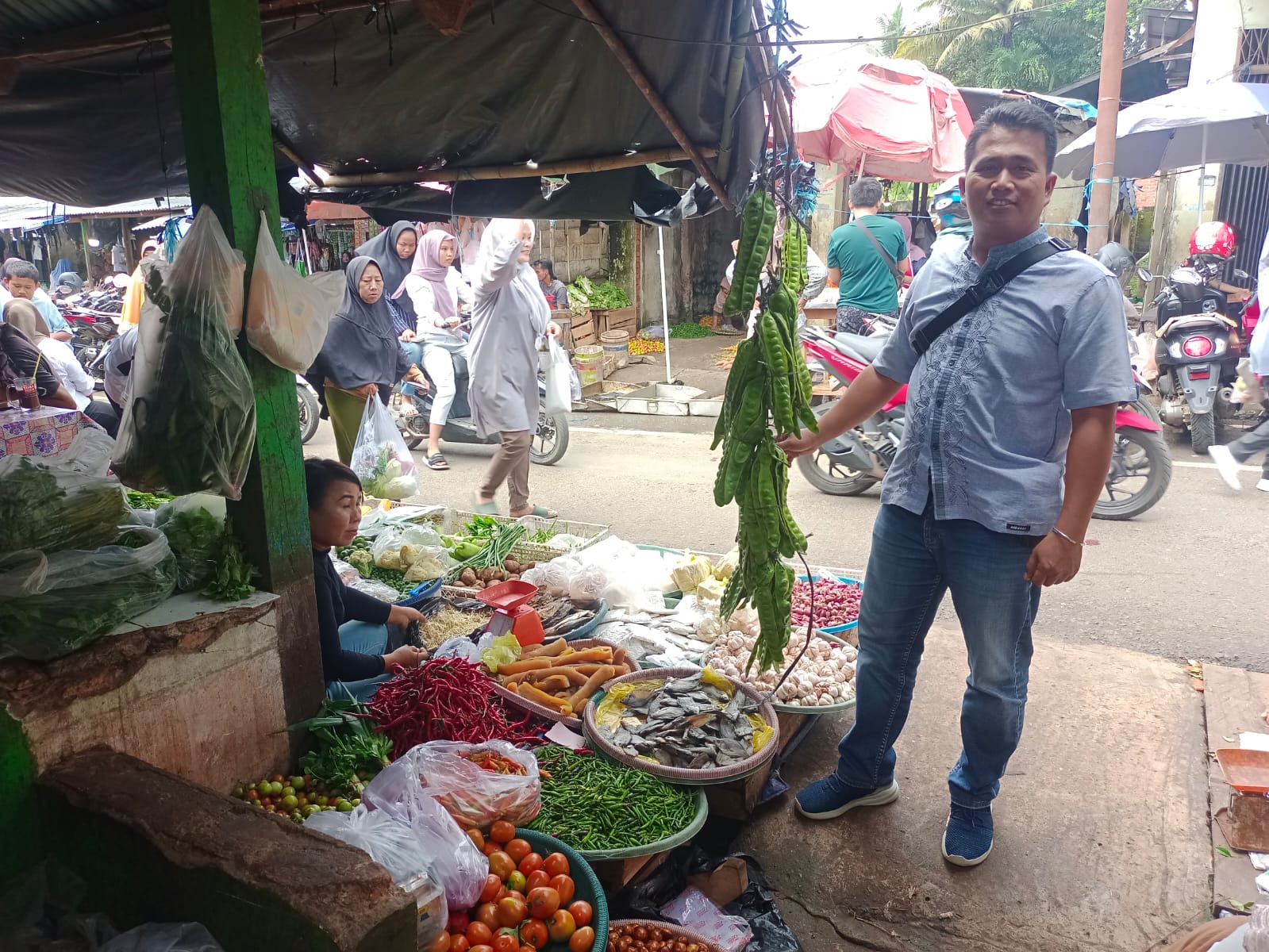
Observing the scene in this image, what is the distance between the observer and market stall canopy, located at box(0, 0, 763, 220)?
3.19 metres

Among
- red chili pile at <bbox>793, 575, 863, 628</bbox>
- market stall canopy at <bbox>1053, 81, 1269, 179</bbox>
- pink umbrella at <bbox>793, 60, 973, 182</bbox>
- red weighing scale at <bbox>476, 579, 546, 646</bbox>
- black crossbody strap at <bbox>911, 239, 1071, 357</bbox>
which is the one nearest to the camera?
black crossbody strap at <bbox>911, 239, 1071, 357</bbox>

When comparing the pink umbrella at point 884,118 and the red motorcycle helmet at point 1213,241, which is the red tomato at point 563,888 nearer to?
the pink umbrella at point 884,118

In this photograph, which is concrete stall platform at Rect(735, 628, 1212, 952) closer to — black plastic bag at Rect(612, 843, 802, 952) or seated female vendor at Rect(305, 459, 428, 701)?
black plastic bag at Rect(612, 843, 802, 952)

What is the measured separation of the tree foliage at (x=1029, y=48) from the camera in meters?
26.0

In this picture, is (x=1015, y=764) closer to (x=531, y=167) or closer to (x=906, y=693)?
(x=906, y=693)

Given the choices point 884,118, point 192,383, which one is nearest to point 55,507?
point 192,383

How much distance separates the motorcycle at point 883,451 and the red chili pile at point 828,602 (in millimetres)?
1444

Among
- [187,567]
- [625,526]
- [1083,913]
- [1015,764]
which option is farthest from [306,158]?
[1083,913]

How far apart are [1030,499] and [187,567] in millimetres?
2578

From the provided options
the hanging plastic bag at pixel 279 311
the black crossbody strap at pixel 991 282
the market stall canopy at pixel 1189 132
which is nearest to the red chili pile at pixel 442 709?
the hanging plastic bag at pixel 279 311

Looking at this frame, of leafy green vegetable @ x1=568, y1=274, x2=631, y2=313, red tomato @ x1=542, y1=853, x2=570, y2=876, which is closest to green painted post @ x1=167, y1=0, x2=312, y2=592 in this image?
red tomato @ x1=542, y1=853, x2=570, y2=876

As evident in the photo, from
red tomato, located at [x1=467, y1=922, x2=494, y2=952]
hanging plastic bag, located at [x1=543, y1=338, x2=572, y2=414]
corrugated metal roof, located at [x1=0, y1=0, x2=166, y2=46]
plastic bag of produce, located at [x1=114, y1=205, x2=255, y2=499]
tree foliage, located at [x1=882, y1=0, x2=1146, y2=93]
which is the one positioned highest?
tree foliage, located at [x1=882, y1=0, x2=1146, y2=93]

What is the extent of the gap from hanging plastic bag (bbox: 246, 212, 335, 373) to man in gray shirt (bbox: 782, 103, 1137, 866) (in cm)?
164

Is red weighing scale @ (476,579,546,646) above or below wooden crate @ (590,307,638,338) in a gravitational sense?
below
